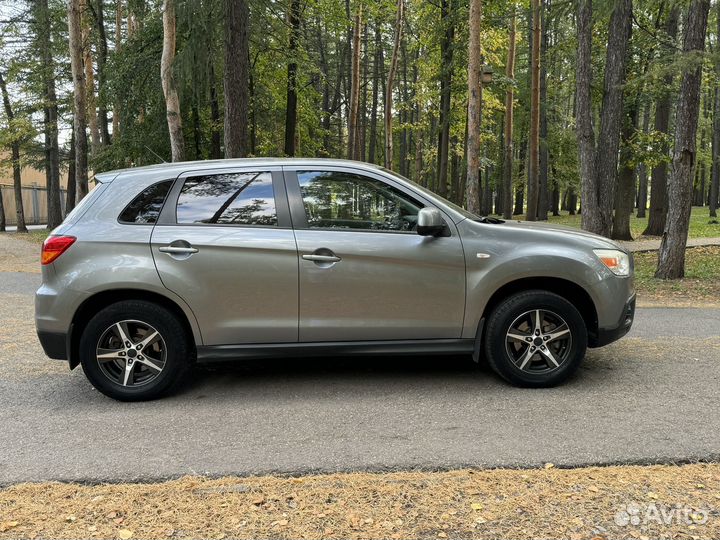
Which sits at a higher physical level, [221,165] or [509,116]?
[509,116]

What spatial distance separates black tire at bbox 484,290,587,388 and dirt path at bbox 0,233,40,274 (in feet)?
38.9

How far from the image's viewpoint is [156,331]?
4379mm

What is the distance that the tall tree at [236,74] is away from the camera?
10.1 metres

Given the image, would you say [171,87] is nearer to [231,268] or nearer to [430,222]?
[231,268]

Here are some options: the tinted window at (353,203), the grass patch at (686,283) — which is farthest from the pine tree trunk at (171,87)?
the grass patch at (686,283)

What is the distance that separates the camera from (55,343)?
4.36 meters

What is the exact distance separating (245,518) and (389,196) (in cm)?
279

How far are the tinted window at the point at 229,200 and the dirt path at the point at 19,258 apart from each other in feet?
33.2

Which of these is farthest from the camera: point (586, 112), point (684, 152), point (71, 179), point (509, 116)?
point (71, 179)

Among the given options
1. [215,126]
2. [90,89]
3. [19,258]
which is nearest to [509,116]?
[215,126]

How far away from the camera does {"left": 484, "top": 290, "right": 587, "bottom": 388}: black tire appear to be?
4.51 meters

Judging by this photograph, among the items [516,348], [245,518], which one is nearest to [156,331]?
[245,518]

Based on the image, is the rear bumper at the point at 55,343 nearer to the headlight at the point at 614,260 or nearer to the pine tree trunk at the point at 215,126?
the headlight at the point at 614,260

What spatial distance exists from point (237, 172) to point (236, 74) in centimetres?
650
